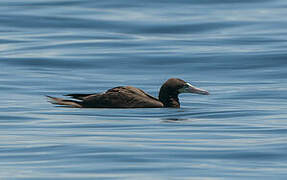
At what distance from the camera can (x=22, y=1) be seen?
37.9m

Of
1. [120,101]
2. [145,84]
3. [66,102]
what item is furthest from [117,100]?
[145,84]

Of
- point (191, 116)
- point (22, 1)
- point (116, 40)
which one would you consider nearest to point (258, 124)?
point (191, 116)

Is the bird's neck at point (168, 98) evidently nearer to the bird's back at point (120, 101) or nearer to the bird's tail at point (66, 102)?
the bird's back at point (120, 101)

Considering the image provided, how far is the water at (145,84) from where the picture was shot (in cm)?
1204

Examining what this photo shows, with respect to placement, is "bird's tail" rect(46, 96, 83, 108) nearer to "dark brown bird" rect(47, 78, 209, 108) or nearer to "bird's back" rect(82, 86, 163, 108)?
"dark brown bird" rect(47, 78, 209, 108)

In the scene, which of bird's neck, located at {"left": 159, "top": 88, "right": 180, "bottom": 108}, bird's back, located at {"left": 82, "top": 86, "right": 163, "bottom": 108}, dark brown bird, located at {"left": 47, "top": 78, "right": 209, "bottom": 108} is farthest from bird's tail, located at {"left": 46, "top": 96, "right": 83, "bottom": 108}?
bird's neck, located at {"left": 159, "top": 88, "right": 180, "bottom": 108}

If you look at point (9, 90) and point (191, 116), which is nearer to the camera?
point (191, 116)

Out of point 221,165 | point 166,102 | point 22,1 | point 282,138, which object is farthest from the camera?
point 22,1

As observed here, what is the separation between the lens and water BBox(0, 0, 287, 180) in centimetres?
1204

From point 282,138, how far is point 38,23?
1975cm

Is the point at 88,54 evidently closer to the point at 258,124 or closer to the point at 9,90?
the point at 9,90

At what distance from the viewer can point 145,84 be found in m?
22.0

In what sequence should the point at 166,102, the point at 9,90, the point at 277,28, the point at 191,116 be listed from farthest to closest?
1. the point at 277,28
2. the point at 9,90
3. the point at 166,102
4. the point at 191,116

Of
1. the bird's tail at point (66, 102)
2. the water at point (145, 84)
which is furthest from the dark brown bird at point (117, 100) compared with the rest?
the water at point (145, 84)
